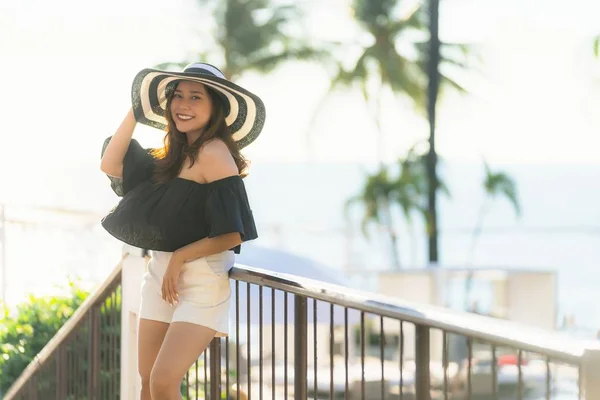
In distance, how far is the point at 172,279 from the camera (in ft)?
11.1

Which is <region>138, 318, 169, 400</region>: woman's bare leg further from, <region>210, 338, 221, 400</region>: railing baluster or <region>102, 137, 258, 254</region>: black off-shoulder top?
<region>210, 338, 221, 400</region>: railing baluster

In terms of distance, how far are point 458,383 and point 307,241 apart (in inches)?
1949

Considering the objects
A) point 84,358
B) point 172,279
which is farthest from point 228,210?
point 84,358

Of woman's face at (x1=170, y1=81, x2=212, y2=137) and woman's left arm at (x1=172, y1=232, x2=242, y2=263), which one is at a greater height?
woman's face at (x1=170, y1=81, x2=212, y2=137)

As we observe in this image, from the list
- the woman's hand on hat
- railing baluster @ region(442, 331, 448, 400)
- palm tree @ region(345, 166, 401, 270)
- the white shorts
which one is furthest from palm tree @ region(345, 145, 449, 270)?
railing baluster @ region(442, 331, 448, 400)

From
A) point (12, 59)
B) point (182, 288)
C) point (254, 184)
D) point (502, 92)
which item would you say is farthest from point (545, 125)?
→ point (182, 288)

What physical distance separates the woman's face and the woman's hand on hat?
0.45 m

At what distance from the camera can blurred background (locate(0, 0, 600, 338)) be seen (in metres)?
28.1

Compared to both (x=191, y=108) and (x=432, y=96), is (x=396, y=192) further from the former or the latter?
(x=191, y=108)

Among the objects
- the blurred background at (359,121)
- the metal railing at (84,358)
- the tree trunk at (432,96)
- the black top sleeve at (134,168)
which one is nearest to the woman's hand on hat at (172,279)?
the black top sleeve at (134,168)

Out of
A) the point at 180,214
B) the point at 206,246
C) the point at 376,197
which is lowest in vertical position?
the point at 376,197

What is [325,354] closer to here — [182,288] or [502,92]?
[182,288]

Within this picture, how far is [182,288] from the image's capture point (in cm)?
343

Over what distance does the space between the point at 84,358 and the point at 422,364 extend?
4.11 m
